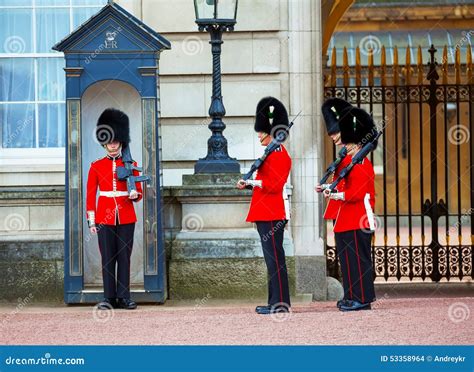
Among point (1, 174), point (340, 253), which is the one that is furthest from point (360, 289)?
point (1, 174)

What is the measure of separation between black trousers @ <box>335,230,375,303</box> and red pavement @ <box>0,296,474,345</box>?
0.19 m

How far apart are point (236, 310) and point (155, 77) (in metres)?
1.73

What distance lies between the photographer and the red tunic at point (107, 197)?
384 inches

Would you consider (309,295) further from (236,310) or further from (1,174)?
(1,174)

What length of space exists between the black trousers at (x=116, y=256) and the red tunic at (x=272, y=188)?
38.9 inches

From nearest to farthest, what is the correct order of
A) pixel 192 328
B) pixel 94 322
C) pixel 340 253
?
pixel 192 328 < pixel 94 322 < pixel 340 253

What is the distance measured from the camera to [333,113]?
9.70 m

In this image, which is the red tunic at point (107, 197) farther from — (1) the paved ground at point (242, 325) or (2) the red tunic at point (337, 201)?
(2) the red tunic at point (337, 201)

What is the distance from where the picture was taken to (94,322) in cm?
891

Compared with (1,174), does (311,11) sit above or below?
above

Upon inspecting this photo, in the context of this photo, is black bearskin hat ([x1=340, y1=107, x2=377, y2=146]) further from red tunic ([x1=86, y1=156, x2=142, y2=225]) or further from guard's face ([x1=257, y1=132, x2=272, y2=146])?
red tunic ([x1=86, y1=156, x2=142, y2=225])
